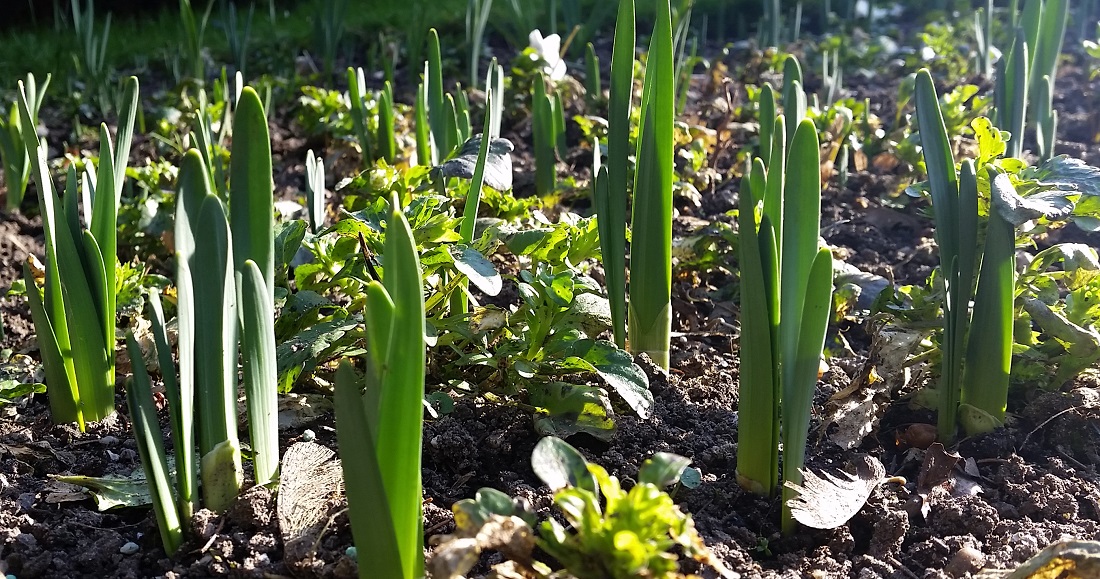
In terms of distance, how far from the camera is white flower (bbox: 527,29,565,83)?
2.78m

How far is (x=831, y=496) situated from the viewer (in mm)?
1246

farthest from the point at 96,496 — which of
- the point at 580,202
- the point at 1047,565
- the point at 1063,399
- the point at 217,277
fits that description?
the point at 580,202

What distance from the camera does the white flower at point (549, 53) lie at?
2783mm

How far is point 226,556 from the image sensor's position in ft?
3.84

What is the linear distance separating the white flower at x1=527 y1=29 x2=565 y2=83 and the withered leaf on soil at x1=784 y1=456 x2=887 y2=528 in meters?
1.75

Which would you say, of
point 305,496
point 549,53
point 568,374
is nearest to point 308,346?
point 305,496

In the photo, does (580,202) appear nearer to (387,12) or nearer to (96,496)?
(96,496)

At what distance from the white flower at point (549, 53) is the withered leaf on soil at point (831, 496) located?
1.75 m

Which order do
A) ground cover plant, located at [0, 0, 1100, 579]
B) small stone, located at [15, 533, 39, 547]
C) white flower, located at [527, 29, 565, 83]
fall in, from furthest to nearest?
1. white flower, located at [527, 29, 565, 83]
2. small stone, located at [15, 533, 39, 547]
3. ground cover plant, located at [0, 0, 1100, 579]

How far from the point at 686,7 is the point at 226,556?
203 centimetres

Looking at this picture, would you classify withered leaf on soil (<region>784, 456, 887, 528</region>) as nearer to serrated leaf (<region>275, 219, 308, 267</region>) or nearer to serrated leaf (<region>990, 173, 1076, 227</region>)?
serrated leaf (<region>990, 173, 1076, 227</region>)

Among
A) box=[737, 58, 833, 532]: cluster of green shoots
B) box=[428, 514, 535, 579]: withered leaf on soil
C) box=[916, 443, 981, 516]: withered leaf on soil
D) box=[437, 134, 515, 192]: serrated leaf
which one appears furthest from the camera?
box=[437, 134, 515, 192]: serrated leaf

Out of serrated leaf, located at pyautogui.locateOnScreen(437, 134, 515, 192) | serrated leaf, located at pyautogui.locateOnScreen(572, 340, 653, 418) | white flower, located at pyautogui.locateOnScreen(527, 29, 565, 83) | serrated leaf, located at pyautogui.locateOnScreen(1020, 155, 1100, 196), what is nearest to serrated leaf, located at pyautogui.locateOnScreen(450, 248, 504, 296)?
serrated leaf, located at pyautogui.locateOnScreen(572, 340, 653, 418)

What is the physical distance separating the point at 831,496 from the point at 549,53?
1.84 metres
